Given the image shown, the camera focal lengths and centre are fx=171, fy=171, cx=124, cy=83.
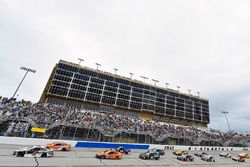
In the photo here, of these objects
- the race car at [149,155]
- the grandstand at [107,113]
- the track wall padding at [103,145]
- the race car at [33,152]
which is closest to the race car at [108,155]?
the race car at [149,155]

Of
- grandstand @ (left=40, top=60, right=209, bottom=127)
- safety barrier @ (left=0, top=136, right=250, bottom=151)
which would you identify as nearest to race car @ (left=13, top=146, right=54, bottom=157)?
safety barrier @ (left=0, top=136, right=250, bottom=151)

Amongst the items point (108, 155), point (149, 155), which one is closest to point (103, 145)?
point (149, 155)

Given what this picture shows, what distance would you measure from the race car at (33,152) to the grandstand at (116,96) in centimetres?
3928

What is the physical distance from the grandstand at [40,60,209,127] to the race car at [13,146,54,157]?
39.3 metres

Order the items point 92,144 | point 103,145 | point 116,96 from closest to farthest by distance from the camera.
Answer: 1. point 92,144
2. point 103,145
3. point 116,96

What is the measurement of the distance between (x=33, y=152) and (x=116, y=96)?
153 feet

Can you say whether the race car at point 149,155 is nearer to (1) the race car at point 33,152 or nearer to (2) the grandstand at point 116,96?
(1) the race car at point 33,152

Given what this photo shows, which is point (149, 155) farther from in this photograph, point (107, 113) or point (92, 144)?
point (107, 113)

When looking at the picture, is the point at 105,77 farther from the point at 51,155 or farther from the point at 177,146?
the point at 51,155

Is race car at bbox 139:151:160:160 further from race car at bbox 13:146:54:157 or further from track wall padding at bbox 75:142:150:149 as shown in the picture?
race car at bbox 13:146:54:157

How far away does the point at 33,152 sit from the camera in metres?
20.6

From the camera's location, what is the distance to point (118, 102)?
66.2 metres

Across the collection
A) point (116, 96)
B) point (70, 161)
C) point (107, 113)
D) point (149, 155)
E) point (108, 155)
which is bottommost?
point (70, 161)

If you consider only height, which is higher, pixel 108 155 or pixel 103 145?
pixel 103 145
